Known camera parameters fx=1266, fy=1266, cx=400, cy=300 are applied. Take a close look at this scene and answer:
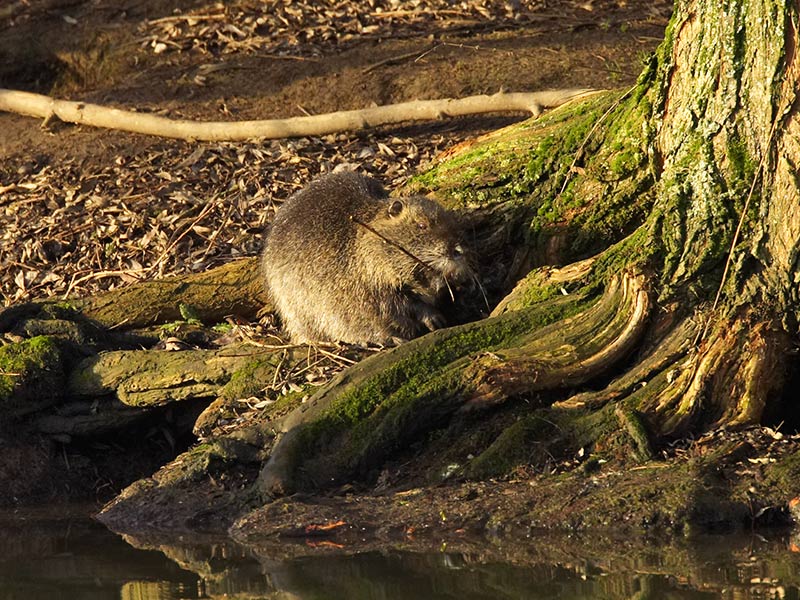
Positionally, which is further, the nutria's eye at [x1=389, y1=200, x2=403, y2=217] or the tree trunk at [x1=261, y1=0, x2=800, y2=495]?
the nutria's eye at [x1=389, y1=200, x2=403, y2=217]

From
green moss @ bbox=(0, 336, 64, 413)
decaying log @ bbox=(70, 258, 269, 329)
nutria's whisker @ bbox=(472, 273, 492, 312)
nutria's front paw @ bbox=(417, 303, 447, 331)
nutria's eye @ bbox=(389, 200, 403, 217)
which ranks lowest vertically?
green moss @ bbox=(0, 336, 64, 413)

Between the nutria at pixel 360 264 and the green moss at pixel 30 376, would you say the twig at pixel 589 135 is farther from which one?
the green moss at pixel 30 376

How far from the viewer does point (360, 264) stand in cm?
820

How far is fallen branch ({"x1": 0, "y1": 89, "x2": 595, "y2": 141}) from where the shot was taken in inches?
409

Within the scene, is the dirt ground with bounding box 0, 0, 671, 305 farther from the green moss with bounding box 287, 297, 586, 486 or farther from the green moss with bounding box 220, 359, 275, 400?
the green moss with bounding box 287, 297, 586, 486

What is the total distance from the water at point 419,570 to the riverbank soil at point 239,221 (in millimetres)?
298

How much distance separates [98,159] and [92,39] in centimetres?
267

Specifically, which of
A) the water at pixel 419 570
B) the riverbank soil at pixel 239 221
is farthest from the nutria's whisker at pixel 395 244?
the water at pixel 419 570

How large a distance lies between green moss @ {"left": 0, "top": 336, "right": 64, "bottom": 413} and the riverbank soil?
32mm

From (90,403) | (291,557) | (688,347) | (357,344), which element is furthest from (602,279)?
(90,403)

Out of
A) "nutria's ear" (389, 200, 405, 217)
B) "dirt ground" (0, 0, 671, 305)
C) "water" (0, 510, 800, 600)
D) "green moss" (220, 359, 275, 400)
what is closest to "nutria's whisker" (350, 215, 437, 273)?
A: "nutria's ear" (389, 200, 405, 217)

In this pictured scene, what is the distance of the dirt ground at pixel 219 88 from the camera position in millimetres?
10062

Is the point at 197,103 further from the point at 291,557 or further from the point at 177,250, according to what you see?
the point at 291,557

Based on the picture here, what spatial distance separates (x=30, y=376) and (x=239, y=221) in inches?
95.9
